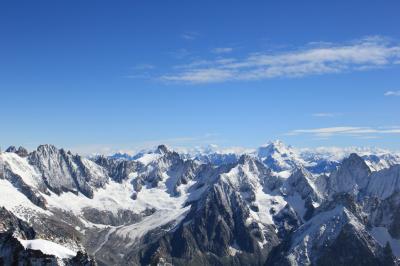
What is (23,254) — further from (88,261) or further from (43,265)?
(88,261)

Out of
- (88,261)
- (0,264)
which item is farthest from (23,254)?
(88,261)

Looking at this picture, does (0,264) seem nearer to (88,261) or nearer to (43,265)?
(43,265)

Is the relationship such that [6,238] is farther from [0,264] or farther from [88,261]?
[88,261]

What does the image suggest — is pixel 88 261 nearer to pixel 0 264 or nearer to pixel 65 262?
pixel 65 262

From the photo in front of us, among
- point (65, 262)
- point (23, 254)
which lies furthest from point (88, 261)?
point (23, 254)

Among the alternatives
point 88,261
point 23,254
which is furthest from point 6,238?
point 88,261
